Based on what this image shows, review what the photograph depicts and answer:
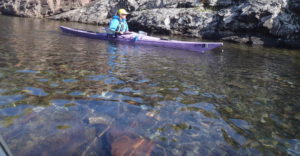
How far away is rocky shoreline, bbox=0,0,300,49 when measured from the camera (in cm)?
1491

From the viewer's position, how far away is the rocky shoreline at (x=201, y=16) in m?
14.9

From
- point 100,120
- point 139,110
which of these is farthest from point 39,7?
point 100,120

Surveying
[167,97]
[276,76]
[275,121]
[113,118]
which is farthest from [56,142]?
[276,76]

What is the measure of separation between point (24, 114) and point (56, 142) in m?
0.96

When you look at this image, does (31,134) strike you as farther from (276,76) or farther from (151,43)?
(151,43)

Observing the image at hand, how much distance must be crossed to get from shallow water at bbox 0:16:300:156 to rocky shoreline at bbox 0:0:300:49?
10158 mm

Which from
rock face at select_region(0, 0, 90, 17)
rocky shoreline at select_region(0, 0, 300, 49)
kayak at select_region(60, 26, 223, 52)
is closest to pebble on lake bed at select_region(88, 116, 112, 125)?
kayak at select_region(60, 26, 223, 52)

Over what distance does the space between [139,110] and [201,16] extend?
54.2 ft

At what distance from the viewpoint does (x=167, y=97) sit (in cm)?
455

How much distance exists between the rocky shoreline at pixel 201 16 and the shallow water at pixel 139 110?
33.3 ft

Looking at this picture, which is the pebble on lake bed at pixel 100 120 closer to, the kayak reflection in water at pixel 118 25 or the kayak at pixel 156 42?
the kayak at pixel 156 42

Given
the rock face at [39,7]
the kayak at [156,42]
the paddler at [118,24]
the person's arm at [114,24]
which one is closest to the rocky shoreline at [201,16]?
the rock face at [39,7]

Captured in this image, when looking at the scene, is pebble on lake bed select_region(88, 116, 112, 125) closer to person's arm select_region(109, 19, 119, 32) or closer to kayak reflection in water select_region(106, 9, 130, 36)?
kayak reflection in water select_region(106, 9, 130, 36)

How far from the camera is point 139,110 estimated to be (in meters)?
3.88
